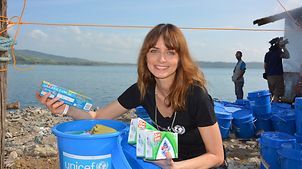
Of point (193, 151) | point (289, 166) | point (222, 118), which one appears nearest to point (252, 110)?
point (222, 118)

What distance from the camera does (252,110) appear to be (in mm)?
6340

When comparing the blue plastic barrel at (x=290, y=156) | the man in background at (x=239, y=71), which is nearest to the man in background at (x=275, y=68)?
the man in background at (x=239, y=71)

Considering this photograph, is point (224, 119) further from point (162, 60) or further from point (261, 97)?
point (162, 60)

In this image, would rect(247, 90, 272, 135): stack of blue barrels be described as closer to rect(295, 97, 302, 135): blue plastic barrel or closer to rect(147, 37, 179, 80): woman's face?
rect(295, 97, 302, 135): blue plastic barrel

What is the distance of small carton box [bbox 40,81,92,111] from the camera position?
223cm

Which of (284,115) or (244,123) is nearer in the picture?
(284,115)

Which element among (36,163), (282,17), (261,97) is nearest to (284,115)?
(261,97)

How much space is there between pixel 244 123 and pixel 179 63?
4.44 meters

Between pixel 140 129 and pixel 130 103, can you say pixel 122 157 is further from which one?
pixel 130 103

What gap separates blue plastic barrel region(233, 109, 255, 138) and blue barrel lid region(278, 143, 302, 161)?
259cm

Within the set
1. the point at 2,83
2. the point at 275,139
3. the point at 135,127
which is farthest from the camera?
the point at 275,139

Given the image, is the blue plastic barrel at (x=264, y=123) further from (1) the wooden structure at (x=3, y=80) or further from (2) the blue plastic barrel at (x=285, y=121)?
(1) the wooden structure at (x=3, y=80)

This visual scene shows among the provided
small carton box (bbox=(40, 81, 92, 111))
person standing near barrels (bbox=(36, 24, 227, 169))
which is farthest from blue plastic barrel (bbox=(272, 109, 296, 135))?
small carton box (bbox=(40, 81, 92, 111))

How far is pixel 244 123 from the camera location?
6.17 m
